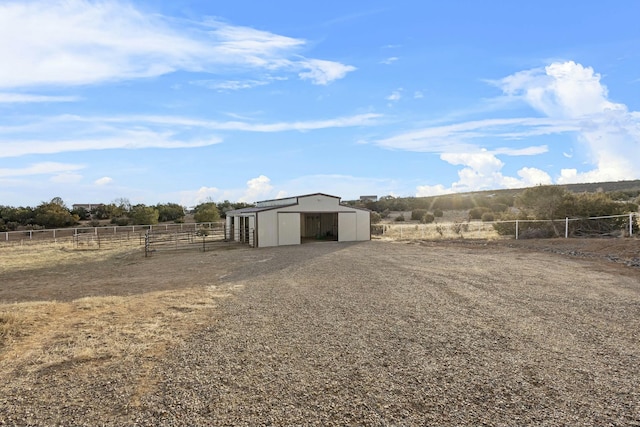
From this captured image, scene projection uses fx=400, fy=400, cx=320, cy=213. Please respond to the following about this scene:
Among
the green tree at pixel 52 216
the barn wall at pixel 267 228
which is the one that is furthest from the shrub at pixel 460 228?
the green tree at pixel 52 216

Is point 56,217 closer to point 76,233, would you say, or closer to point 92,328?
point 76,233

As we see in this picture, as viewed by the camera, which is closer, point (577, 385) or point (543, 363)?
point (577, 385)

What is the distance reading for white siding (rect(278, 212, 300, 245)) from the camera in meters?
24.0

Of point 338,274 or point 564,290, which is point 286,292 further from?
point 564,290

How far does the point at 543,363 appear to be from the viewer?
4859 mm

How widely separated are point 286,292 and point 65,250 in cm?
2007

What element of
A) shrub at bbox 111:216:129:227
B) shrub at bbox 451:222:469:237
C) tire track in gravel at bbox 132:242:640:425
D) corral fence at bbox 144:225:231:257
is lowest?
tire track in gravel at bbox 132:242:640:425

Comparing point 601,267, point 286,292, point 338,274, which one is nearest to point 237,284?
point 286,292

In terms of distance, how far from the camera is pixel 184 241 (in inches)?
1098

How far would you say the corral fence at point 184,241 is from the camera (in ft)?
74.5

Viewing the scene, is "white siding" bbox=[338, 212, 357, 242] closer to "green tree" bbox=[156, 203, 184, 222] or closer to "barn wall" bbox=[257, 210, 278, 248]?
"barn wall" bbox=[257, 210, 278, 248]

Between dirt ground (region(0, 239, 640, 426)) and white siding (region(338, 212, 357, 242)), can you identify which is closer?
dirt ground (region(0, 239, 640, 426))

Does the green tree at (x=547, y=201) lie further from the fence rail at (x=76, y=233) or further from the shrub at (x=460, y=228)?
the fence rail at (x=76, y=233)

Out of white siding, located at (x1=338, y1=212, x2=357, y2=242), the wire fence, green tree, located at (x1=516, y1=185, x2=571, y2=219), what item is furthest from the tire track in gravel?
white siding, located at (x1=338, y1=212, x2=357, y2=242)
